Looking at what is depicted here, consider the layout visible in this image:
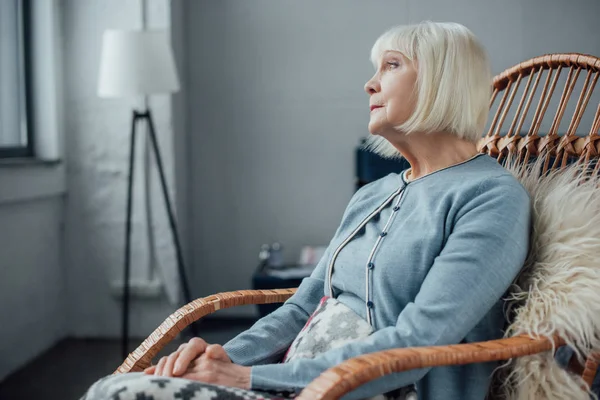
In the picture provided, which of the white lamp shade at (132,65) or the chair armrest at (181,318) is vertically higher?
the white lamp shade at (132,65)

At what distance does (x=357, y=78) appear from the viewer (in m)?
3.83

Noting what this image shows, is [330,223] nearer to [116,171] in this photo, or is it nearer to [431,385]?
[116,171]

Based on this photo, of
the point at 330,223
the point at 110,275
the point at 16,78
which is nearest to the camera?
the point at 16,78

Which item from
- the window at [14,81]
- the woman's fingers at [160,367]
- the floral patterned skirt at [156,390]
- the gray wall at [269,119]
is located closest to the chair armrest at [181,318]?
the woman's fingers at [160,367]

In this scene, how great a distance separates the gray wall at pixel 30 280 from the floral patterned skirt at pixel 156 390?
2.06m

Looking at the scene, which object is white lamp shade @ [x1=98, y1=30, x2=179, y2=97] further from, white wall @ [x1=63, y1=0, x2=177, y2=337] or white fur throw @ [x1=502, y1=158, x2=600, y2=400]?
white fur throw @ [x1=502, y1=158, x2=600, y2=400]

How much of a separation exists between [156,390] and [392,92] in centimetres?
76

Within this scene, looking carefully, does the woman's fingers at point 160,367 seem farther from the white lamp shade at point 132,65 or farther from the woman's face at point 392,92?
the white lamp shade at point 132,65

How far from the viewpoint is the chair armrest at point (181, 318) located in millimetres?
1497

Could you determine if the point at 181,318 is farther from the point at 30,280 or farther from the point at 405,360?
the point at 30,280

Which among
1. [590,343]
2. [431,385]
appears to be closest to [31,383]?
[431,385]

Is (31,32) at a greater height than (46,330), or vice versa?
(31,32)

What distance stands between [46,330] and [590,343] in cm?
285

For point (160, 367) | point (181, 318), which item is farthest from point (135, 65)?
point (160, 367)
